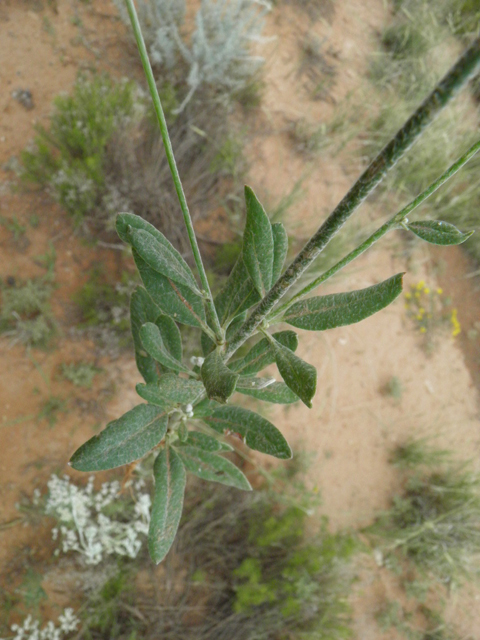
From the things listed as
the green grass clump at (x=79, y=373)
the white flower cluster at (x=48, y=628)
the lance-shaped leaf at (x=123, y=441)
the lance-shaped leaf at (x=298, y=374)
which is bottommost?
the white flower cluster at (x=48, y=628)

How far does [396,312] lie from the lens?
3355 millimetres

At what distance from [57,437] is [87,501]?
1.33ft

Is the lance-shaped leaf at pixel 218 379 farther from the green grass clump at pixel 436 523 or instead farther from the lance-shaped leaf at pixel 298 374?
the green grass clump at pixel 436 523

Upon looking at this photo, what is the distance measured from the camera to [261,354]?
0.92 m

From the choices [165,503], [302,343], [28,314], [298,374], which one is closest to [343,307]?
[298,374]

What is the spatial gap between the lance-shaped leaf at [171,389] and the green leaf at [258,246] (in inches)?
9.2

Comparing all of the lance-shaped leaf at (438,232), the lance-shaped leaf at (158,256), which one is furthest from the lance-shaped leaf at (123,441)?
the lance-shaped leaf at (438,232)

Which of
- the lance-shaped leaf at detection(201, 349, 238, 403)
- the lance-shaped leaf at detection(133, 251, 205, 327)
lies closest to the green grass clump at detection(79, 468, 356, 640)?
the lance-shaped leaf at detection(133, 251, 205, 327)

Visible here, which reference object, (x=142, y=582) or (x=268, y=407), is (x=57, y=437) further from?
(x=268, y=407)

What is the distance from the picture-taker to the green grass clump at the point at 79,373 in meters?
2.21

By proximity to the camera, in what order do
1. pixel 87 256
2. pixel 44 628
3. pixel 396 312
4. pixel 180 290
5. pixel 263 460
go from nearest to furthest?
pixel 180 290
pixel 44 628
pixel 87 256
pixel 263 460
pixel 396 312

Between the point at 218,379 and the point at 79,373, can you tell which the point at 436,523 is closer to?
the point at 79,373

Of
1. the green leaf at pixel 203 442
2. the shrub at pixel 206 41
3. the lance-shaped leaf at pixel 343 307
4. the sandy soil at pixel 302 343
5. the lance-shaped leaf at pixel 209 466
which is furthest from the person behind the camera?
the shrub at pixel 206 41

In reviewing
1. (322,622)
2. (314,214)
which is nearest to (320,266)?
(314,214)
